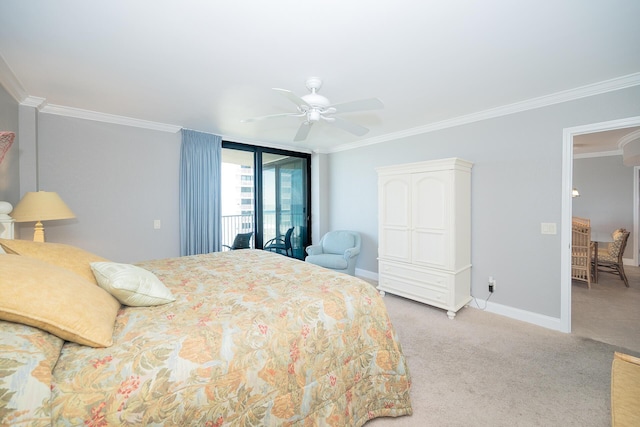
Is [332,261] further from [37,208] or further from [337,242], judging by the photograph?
[37,208]

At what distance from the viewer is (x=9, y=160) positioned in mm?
2617

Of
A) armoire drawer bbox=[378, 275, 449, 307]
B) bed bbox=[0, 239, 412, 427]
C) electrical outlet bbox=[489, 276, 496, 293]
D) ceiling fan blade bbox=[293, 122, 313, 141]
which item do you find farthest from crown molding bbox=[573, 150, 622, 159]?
bed bbox=[0, 239, 412, 427]

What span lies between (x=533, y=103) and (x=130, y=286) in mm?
3997

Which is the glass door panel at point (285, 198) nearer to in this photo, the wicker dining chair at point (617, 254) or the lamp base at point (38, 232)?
the lamp base at point (38, 232)

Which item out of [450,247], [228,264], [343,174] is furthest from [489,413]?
[343,174]

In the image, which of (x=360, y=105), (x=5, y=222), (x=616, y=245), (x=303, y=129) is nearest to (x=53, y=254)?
(x=5, y=222)

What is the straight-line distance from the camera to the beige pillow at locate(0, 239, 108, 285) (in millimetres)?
1485

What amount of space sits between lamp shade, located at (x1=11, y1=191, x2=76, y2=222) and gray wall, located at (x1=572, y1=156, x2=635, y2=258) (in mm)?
9051

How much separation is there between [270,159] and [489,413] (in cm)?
450

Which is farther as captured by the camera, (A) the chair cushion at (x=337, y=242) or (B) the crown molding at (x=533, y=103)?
(A) the chair cushion at (x=337, y=242)

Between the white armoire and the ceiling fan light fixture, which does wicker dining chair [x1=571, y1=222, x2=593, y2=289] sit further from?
the ceiling fan light fixture

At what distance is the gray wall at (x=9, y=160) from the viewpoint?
2436mm

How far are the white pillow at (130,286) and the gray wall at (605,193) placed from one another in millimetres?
8152

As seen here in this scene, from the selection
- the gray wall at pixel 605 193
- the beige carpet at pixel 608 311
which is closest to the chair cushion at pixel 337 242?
the beige carpet at pixel 608 311
